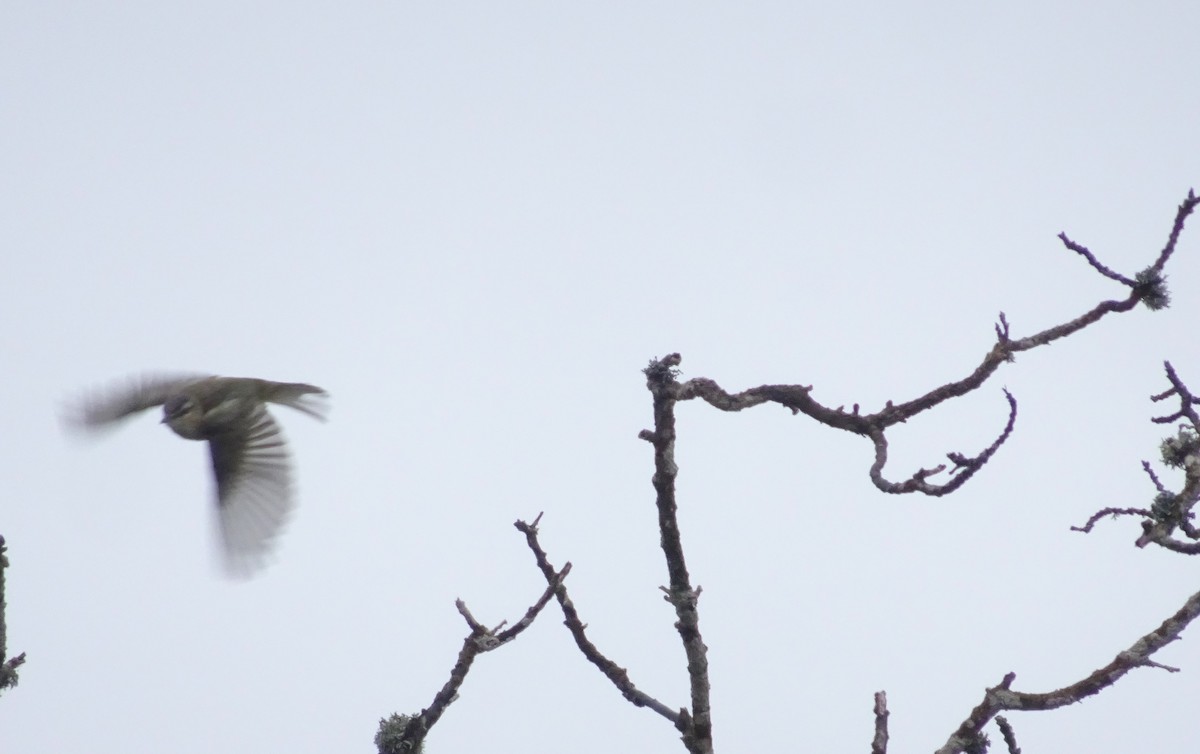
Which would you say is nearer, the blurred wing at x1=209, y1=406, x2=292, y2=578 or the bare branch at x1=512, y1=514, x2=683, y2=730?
the bare branch at x1=512, y1=514, x2=683, y2=730

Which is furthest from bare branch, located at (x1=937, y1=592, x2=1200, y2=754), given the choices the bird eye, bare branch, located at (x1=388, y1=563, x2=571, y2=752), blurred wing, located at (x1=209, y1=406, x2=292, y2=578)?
the bird eye

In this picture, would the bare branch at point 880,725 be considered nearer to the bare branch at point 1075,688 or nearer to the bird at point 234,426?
the bare branch at point 1075,688

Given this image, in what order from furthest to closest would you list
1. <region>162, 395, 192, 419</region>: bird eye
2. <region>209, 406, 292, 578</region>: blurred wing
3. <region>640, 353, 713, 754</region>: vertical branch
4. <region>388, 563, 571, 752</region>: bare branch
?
<region>162, 395, 192, 419</region>: bird eye < <region>209, 406, 292, 578</region>: blurred wing < <region>388, 563, 571, 752</region>: bare branch < <region>640, 353, 713, 754</region>: vertical branch

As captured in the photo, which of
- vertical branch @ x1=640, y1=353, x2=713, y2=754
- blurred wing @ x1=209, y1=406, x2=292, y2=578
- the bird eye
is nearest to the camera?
vertical branch @ x1=640, y1=353, x2=713, y2=754

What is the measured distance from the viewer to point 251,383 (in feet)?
25.9

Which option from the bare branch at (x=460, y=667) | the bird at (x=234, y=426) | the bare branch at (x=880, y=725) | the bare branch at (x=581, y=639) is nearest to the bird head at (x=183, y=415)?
the bird at (x=234, y=426)

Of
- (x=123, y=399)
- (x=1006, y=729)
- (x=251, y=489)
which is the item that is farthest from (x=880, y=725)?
(x=123, y=399)

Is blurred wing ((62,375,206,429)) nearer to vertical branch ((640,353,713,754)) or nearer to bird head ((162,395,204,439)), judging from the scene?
bird head ((162,395,204,439))

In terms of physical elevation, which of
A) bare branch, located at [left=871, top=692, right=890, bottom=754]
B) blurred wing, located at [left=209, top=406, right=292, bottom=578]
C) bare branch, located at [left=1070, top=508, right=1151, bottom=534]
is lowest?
bare branch, located at [left=871, top=692, right=890, bottom=754]

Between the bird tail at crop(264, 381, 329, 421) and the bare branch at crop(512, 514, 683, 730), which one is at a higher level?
the bird tail at crop(264, 381, 329, 421)

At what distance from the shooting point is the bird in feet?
23.7

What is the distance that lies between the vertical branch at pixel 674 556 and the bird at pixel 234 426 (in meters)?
4.55

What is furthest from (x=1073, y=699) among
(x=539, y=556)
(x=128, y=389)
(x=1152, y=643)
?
(x=128, y=389)

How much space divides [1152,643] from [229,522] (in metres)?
5.69
